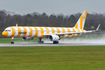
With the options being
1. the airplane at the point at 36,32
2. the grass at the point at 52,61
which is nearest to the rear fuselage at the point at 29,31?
the airplane at the point at 36,32

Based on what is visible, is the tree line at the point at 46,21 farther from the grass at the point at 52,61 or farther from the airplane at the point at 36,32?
the grass at the point at 52,61

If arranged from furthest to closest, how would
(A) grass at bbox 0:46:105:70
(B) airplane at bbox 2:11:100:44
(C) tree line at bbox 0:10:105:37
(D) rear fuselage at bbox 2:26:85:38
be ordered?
1. (C) tree line at bbox 0:10:105:37
2. (B) airplane at bbox 2:11:100:44
3. (D) rear fuselage at bbox 2:26:85:38
4. (A) grass at bbox 0:46:105:70

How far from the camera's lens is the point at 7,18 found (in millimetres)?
103500

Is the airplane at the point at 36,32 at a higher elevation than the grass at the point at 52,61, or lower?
higher

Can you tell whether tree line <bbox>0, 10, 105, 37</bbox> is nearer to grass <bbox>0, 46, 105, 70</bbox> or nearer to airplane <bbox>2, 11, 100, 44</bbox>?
airplane <bbox>2, 11, 100, 44</bbox>

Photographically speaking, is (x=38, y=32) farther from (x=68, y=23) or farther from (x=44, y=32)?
(x=68, y=23)

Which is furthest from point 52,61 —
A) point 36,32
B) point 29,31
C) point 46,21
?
point 46,21

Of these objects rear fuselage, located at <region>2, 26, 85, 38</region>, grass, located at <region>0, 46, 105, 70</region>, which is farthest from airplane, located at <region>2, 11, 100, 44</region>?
grass, located at <region>0, 46, 105, 70</region>

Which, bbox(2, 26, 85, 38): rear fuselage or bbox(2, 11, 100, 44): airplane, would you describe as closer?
bbox(2, 26, 85, 38): rear fuselage

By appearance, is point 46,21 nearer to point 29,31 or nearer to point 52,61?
Answer: point 29,31

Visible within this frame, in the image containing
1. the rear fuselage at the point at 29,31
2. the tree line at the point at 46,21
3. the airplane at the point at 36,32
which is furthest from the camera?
the tree line at the point at 46,21

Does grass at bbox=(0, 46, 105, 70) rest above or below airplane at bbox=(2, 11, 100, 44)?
below

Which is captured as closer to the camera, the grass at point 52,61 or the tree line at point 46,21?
the grass at point 52,61

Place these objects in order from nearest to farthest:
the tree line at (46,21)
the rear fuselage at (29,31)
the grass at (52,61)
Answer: the grass at (52,61) < the rear fuselage at (29,31) < the tree line at (46,21)
